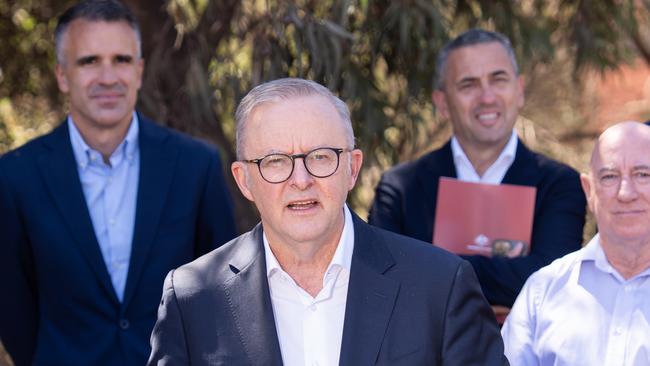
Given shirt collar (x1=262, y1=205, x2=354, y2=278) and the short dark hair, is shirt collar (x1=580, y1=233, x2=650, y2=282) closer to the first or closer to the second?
shirt collar (x1=262, y1=205, x2=354, y2=278)

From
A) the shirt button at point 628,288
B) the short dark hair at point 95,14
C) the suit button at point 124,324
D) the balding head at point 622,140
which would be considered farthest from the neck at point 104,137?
the shirt button at point 628,288

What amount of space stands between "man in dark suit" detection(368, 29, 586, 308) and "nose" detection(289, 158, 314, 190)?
4.40 ft

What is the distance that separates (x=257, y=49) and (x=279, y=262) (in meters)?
2.81

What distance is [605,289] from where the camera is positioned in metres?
3.24

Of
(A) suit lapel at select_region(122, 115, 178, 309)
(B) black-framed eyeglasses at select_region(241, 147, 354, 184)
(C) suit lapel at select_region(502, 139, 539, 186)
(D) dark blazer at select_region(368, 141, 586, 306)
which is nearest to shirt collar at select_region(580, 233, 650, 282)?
(D) dark blazer at select_region(368, 141, 586, 306)

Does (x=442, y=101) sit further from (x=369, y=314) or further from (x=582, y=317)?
(x=369, y=314)

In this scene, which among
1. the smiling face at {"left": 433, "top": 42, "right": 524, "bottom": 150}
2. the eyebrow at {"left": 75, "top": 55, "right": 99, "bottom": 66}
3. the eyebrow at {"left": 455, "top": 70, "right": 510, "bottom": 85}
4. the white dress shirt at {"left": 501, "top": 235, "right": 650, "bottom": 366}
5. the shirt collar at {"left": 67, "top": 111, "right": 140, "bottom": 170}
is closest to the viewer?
the white dress shirt at {"left": 501, "top": 235, "right": 650, "bottom": 366}

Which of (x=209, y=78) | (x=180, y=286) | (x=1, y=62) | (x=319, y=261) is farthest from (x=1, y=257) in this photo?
(x=1, y=62)

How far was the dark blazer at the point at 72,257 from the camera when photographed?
3752mm

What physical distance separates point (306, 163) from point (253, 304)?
1.34 feet

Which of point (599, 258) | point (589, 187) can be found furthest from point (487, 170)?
point (599, 258)

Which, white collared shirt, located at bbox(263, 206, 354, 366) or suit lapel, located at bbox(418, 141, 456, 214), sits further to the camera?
suit lapel, located at bbox(418, 141, 456, 214)

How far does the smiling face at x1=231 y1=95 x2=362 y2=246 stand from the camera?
2.57 meters

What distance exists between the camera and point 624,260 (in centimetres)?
325
